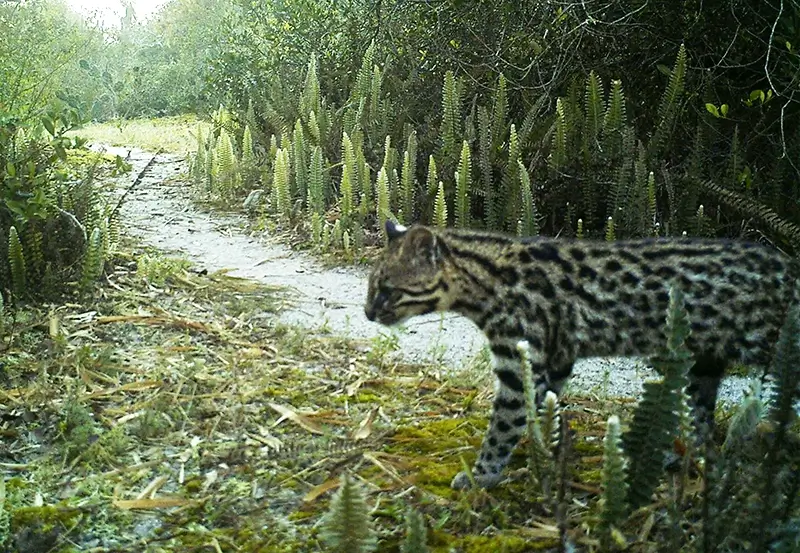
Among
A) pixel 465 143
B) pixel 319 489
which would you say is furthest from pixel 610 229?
pixel 319 489

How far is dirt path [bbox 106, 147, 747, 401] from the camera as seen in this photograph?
17.2 ft

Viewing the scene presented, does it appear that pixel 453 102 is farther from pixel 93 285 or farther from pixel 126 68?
pixel 126 68

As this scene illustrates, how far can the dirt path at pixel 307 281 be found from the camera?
17.2ft

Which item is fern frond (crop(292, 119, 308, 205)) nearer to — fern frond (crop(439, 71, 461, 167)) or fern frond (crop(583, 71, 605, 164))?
fern frond (crop(439, 71, 461, 167))

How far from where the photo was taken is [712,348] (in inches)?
153

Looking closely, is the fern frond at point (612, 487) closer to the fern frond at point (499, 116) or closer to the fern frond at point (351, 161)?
the fern frond at point (499, 116)

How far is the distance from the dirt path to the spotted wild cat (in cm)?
90

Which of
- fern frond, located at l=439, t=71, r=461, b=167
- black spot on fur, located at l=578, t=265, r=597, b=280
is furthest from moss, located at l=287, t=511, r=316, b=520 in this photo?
fern frond, located at l=439, t=71, r=461, b=167

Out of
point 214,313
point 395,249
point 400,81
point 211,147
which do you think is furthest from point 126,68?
point 395,249

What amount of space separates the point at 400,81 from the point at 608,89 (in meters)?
2.22

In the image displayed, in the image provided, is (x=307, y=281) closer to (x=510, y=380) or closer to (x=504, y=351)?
(x=504, y=351)

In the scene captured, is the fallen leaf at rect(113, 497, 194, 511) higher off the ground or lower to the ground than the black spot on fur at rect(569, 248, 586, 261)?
lower

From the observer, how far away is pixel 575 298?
4.00 meters

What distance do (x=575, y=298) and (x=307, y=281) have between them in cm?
330
